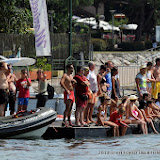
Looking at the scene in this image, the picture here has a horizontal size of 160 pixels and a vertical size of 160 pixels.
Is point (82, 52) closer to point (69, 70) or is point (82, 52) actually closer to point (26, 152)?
point (69, 70)

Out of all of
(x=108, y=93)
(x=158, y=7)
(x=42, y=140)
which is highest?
(x=158, y=7)

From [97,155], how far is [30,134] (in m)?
2.47

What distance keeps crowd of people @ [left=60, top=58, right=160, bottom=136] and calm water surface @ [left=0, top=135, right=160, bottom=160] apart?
0.49 m

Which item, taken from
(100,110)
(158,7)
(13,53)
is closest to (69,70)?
(100,110)

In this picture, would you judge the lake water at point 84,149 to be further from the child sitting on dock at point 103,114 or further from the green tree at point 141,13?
the green tree at point 141,13

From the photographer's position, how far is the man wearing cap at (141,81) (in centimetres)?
1566

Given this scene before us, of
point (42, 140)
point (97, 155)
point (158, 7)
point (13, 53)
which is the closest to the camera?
point (97, 155)

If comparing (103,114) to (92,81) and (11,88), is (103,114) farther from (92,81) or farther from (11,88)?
(11,88)

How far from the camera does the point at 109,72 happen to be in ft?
49.6

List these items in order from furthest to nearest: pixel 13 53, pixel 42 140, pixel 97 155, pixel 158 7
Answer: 1. pixel 158 7
2. pixel 13 53
3. pixel 42 140
4. pixel 97 155

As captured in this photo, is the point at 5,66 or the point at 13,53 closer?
the point at 5,66

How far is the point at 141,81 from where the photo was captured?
15727 mm

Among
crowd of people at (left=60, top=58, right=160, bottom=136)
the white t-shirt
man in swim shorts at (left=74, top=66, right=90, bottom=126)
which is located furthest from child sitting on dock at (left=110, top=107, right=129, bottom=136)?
the white t-shirt

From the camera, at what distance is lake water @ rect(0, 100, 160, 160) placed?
11.5m
